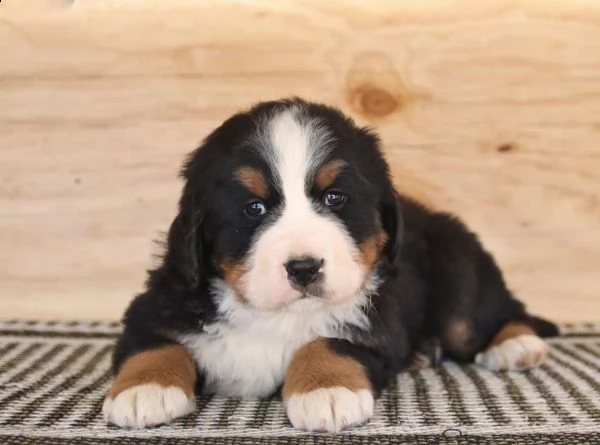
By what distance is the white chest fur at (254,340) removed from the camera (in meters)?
2.29

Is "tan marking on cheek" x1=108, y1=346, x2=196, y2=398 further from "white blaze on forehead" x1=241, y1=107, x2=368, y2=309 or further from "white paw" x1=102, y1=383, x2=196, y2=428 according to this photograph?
"white blaze on forehead" x1=241, y1=107, x2=368, y2=309

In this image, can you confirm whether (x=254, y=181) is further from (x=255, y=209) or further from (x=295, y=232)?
(x=295, y=232)

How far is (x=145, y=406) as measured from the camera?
196 cm

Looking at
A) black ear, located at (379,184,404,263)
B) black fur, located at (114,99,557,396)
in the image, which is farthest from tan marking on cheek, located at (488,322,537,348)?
black ear, located at (379,184,404,263)

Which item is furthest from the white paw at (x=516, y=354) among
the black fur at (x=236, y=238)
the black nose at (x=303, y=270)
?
the black nose at (x=303, y=270)

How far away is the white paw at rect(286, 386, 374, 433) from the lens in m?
1.91

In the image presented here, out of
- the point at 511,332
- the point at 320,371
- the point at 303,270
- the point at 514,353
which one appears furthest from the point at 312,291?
the point at 511,332

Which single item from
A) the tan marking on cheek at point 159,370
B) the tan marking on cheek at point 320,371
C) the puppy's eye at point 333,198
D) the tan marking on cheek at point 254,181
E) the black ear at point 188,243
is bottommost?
the tan marking on cheek at point 320,371

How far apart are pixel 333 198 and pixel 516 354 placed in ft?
2.75

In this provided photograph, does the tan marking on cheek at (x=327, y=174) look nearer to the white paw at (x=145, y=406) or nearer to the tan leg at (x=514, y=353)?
the white paw at (x=145, y=406)

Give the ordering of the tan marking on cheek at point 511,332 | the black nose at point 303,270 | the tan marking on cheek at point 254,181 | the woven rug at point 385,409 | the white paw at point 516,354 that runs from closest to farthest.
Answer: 1. the woven rug at point 385,409
2. the black nose at point 303,270
3. the tan marking on cheek at point 254,181
4. the white paw at point 516,354
5. the tan marking on cheek at point 511,332

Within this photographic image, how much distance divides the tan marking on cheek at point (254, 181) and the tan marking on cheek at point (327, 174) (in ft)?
0.44

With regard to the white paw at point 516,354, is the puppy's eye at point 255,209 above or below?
above

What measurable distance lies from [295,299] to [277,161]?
0.35 m
